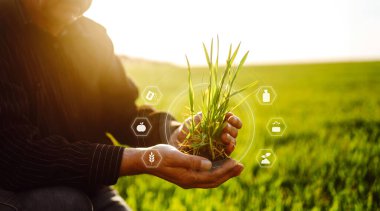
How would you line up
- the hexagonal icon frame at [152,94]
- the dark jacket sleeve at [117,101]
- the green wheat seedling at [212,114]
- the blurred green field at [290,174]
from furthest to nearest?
the blurred green field at [290,174], the dark jacket sleeve at [117,101], the hexagonal icon frame at [152,94], the green wheat seedling at [212,114]

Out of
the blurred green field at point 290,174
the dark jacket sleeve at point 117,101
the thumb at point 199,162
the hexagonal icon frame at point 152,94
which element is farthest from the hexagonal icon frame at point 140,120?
the thumb at point 199,162

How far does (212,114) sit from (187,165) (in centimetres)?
17

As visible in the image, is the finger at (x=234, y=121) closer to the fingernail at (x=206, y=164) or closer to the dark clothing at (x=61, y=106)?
the fingernail at (x=206, y=164)

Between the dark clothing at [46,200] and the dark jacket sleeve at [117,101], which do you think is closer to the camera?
the dark clothing at [46,200]

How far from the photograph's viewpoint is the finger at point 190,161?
1.38m

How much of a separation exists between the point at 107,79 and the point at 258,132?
1841 millimetres

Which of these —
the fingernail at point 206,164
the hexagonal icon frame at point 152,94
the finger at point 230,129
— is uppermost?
the hexagonal icon frame at point 152,94

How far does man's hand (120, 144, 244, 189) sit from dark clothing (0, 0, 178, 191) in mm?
43

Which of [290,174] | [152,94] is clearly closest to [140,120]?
[152,94]

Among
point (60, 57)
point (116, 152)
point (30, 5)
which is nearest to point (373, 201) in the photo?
point (116, 152)

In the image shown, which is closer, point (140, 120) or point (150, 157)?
point (150, 157)

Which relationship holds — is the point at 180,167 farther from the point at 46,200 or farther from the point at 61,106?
the point at 61,106

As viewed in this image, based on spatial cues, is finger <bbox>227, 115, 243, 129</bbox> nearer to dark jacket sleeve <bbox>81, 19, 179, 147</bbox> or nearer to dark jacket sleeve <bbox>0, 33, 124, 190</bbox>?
dark jacket sleeve <bbox>0, 33, 124, 190</bbox>

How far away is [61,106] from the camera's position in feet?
5.90
